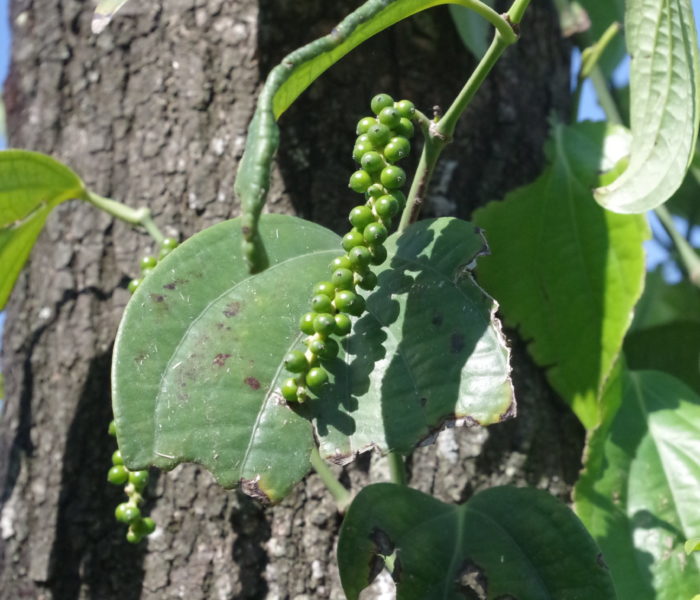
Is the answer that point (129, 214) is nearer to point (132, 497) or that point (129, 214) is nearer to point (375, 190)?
point (132, 497)

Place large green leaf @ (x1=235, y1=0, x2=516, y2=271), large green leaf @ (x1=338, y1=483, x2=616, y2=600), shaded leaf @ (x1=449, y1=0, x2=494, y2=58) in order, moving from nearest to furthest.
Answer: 1. large green leaf @ (x1=235, y1=0, x2=516, y2=271)
2. large green leaf @ (x1=338, y1=483, x2=616, y2=600)
3. shaded leaf @ (x1=449, y1=0, x2=494, y2=58)

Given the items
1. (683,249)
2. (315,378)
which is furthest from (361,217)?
(683,249)

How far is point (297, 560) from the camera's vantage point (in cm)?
80

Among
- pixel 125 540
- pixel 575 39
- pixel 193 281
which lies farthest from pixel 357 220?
pixel 575 39

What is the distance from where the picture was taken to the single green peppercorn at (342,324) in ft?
1.76

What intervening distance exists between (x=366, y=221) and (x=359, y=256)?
0.07 ft

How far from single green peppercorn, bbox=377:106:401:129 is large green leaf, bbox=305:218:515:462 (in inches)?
4.0

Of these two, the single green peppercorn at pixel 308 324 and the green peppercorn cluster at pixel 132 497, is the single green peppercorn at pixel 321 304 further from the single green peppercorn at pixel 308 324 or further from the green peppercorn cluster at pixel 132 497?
the green peppercorn cluster at pixel 132 497

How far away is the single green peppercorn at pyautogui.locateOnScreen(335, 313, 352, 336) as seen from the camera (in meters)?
0.54

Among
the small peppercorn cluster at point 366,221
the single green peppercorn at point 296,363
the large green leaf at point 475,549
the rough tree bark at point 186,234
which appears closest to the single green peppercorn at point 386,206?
the small peppercorn cluster at point 366,221

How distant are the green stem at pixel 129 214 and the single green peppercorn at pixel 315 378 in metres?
0.34

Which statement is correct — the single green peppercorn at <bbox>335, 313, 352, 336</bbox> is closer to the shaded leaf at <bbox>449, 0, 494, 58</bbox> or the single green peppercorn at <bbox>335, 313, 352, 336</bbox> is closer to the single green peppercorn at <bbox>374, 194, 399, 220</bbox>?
the single green peppercorn at <bbox>374, 194, 399, 220</bbox>

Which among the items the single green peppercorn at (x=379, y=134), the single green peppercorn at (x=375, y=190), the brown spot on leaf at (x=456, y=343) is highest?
the single green peppercorn at (x=379, y=134)

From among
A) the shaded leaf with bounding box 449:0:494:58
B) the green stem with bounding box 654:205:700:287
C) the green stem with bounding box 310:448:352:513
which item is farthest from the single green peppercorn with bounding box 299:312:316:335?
the green stem with bounding box 654:205:700:287
